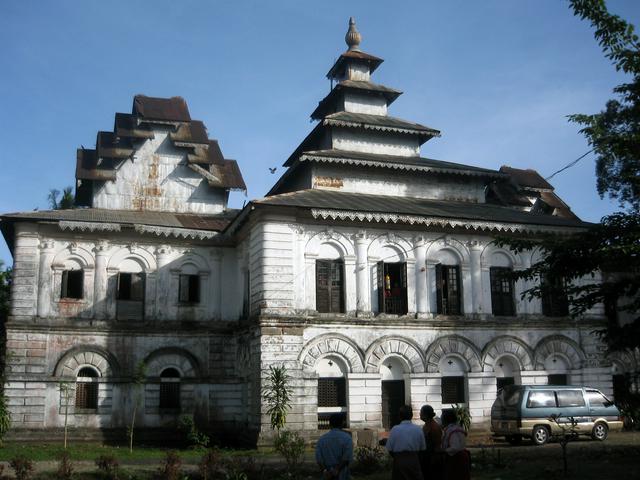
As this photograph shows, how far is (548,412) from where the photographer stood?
2080cm

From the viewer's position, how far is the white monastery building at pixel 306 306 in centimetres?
2248

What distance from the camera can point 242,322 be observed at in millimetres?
24453

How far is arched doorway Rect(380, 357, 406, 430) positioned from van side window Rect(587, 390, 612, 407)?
5.97 m

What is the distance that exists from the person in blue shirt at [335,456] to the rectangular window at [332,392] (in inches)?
532

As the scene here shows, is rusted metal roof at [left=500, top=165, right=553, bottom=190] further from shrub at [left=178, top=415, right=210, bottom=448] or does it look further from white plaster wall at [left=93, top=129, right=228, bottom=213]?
shrub at [left=178, top=415, right=210, bottom=448]

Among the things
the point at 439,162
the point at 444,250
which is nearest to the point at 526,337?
the point at 444,250

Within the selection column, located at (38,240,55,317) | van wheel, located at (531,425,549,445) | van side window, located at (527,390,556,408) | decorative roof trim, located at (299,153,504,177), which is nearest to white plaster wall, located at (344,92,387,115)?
decorative roof trim, located at (299,153,504,177)

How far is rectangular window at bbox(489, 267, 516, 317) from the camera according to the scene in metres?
25.2

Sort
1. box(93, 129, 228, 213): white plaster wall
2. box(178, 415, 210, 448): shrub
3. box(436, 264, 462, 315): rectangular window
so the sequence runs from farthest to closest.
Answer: box(93, 129, 228, 213): white plaster wall
box(436, 264, 462, 315): rectangular window
box(178, 415, 210, 448): shrub

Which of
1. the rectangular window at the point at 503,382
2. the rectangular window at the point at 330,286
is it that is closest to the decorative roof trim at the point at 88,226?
the rectangular window at the point at 330,286

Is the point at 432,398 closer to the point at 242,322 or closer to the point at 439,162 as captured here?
the point at 242,322

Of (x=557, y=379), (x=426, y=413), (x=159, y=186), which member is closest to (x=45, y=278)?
(x=159, y=186)

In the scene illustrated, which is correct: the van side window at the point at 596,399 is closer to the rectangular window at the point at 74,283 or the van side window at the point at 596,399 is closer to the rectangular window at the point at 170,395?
the rectangular window at the point at 170,395

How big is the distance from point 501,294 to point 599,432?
598 cm
